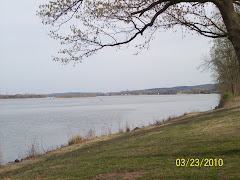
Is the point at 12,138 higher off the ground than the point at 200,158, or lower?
lower

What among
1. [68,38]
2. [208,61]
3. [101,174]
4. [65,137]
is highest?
[208,61]

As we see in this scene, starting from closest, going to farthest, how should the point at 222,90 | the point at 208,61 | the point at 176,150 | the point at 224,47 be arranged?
the point at 176,150, the point at 224,47, the point at 208,61, the point at 222,90

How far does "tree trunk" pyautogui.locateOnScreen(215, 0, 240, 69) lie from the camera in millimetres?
5939

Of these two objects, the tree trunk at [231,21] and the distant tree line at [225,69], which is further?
the distant tree line at [225,69]

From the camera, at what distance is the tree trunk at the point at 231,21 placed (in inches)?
234

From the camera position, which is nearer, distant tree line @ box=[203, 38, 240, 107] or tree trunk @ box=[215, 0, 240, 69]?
tree trunk @ box=[215, 0, 240, 69]

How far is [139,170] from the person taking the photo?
6.55 metres

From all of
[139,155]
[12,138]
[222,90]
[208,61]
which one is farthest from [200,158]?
[222,90]

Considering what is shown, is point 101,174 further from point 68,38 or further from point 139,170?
point 68,38

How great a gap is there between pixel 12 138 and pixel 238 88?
28973mm

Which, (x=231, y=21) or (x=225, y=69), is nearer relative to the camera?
(x=231, y=21)

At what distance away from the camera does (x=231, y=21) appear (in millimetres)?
6070

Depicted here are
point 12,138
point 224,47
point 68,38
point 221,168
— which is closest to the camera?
point 221,168

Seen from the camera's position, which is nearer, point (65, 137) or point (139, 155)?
point (139, 155)
